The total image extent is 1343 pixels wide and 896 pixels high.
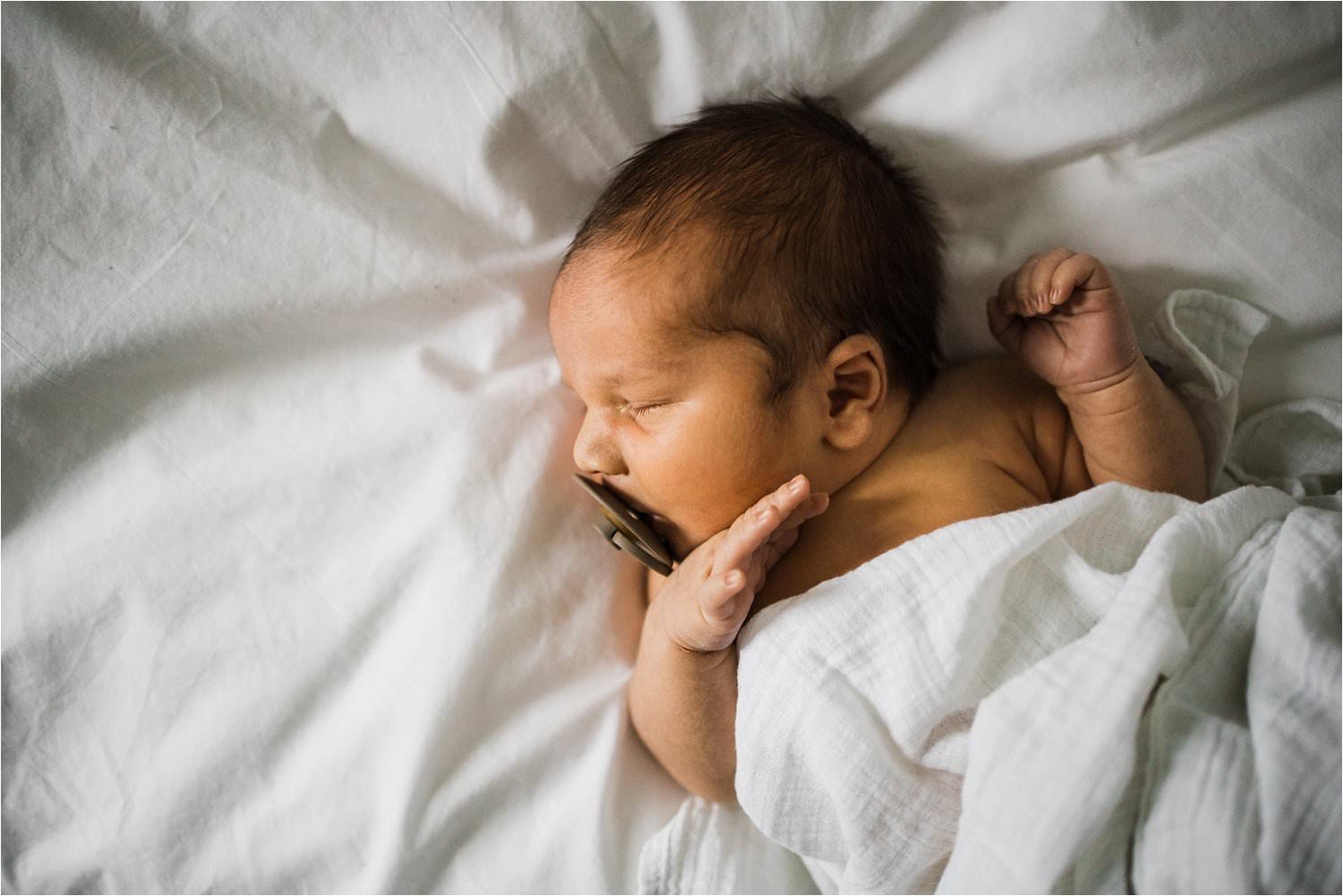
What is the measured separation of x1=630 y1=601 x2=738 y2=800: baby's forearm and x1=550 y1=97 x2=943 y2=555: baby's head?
0.14 metres

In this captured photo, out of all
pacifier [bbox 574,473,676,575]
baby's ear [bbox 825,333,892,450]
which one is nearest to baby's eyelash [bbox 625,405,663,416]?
pacifier [bbox 574,473,676,575]

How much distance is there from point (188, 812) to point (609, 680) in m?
0.53

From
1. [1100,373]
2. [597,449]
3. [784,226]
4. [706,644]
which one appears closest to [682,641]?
[706,644]

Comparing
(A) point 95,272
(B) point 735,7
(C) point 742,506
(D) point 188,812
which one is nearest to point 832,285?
(C) point 742,506

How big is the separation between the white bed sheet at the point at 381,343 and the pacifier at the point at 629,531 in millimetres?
112

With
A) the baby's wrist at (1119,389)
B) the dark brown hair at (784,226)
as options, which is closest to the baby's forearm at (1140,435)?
the baby's wrist at (1119,389)

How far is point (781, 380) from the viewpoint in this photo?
1025 millimetres

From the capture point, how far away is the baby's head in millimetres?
1009

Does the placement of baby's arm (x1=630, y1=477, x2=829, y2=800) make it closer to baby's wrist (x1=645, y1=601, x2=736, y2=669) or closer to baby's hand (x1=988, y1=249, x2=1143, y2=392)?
baby's wrist (x1=645, y1=601, x2=736, y2=669)

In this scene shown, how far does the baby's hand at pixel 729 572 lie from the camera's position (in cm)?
90

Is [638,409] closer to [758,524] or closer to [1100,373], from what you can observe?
[758,524]

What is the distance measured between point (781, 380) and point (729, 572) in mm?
241

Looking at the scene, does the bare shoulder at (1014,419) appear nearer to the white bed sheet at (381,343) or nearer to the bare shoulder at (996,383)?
the bare shoulder at (996,383)

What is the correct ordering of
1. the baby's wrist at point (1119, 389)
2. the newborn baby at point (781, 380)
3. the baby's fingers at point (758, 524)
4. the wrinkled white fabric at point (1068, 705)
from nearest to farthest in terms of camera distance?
the wrinkled white fabric at point (1068, 705) → the baby's fingers at point (758, 524) → the newborn baby at point (781, 380) → the baby's wrist at point (1119, 389)
